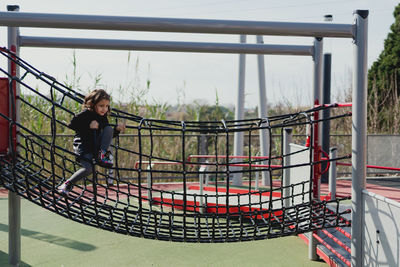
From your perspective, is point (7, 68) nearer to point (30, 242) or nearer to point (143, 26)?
point (143, 26)

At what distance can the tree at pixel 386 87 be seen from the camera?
9258 millimetres

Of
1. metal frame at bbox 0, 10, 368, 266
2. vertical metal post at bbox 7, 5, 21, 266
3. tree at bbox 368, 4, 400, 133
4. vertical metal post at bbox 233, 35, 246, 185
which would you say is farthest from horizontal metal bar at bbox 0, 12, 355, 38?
tree at bbox 368, 4, 400, 133

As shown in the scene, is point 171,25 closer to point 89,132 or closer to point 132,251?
point 89,132

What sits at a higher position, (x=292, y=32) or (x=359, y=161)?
(x=292, y=32)

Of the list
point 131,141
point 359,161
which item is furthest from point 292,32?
point 131,141

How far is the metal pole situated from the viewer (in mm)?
2219

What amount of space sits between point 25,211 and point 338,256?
3.53m

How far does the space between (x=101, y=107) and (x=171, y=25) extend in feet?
2.73

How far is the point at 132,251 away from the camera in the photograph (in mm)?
3393

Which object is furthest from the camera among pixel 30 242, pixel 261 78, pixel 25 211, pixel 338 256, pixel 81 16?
pixel 261 78

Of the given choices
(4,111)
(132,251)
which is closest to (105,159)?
(4,111)

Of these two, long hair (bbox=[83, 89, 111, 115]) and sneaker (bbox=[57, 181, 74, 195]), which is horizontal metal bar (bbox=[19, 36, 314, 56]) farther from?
sneaker (bbox=[57, 181, 74, 195])

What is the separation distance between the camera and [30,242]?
141 inches

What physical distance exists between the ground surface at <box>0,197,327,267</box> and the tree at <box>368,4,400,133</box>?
6443 millimetres
